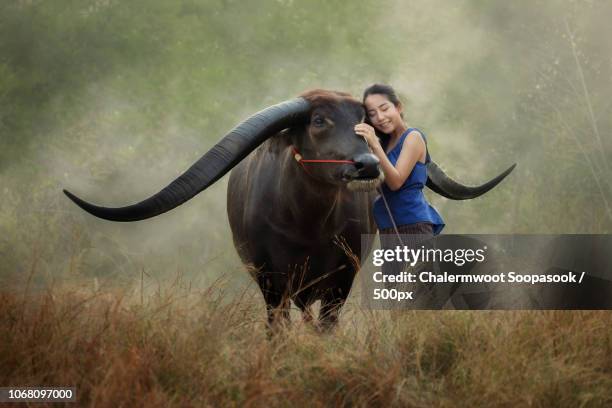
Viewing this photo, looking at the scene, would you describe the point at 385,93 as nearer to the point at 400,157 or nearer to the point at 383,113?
the point at 383,113

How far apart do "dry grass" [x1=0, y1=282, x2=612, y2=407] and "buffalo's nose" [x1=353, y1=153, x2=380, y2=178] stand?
82 centimetres

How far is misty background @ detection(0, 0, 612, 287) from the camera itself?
12.9m

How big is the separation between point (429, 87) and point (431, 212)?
10.5m

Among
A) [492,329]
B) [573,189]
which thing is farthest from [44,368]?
[573,189]

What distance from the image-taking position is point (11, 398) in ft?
10.9

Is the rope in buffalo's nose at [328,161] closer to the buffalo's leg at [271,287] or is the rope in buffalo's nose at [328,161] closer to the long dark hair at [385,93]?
the long dark hair at [385,93]

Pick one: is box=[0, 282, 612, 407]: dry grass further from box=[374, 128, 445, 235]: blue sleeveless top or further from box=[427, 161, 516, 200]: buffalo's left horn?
box=[427, 161, 516, 200]: buffalo's left horn

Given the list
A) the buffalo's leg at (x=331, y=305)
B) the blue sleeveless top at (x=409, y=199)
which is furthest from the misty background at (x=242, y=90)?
the blue sleeveless top at (x=409, y=199)

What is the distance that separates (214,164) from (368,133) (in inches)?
37.8

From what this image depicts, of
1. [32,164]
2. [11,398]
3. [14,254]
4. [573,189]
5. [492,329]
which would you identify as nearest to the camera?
[11,398]

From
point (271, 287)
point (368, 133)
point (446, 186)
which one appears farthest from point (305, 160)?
point (446, 186)

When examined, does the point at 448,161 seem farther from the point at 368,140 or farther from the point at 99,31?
the point at 368,140

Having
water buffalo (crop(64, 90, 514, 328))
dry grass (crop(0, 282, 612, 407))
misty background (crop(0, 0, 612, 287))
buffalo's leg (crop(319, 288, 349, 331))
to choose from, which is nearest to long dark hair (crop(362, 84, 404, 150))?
water buffalo (crop(64, 90, 514, 328))

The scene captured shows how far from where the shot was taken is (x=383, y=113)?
4938mm
